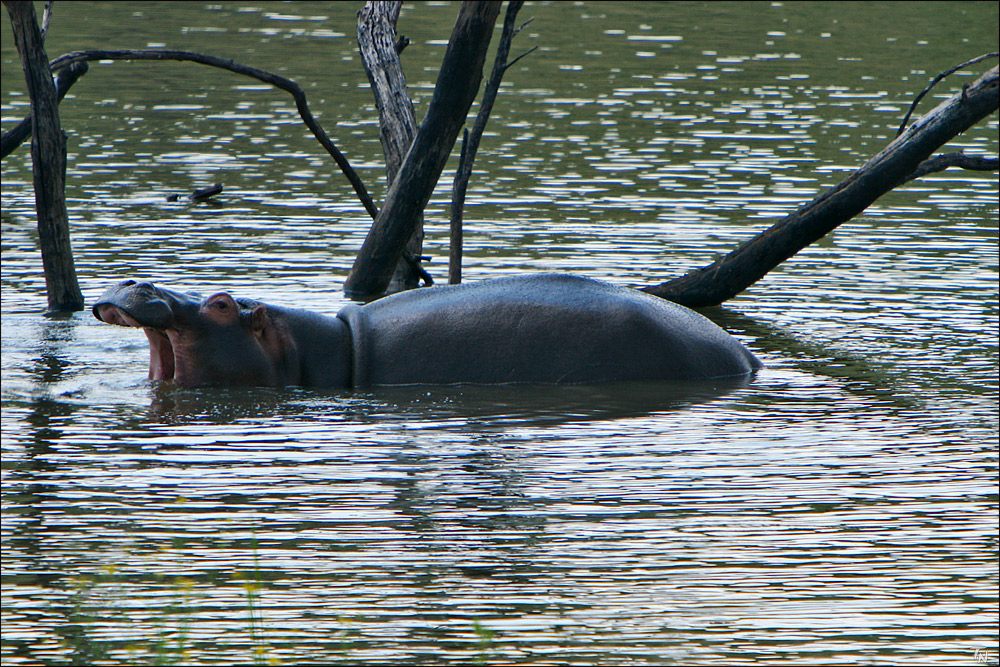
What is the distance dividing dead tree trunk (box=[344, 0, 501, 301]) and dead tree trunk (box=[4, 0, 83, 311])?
1.79 meters

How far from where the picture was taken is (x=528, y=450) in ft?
21.8

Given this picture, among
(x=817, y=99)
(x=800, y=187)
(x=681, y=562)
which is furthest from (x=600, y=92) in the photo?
(x=681, y=562)

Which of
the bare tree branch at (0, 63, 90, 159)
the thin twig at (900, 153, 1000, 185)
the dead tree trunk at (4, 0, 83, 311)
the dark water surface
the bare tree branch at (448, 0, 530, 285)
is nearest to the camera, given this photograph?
the dark water surface

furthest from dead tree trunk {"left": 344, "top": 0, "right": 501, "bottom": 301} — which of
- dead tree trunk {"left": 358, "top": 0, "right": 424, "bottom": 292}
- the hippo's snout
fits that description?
the hippo's snout

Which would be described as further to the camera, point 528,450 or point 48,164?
point 48,164

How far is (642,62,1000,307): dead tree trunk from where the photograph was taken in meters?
9.06

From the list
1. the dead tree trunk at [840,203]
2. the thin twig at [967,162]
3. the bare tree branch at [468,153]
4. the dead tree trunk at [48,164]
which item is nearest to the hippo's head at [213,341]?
the dead tree trunk at [48,164]

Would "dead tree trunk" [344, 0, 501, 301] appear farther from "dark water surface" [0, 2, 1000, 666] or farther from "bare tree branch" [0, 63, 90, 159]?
"bare tree branch" [0, 63, 90, 159]

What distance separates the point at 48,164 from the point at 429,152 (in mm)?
2284

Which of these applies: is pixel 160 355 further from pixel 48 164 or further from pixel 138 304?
pixel 48 164

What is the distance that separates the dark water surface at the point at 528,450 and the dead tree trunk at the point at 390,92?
0.43 m

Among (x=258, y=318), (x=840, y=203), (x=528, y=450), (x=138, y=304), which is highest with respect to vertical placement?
(x=840, y=203)

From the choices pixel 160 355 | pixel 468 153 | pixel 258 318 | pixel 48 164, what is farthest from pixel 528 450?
pixel 48 164

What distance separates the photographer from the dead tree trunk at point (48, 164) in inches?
351
